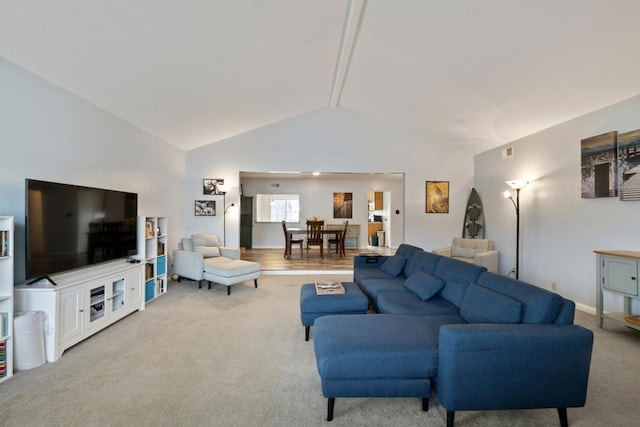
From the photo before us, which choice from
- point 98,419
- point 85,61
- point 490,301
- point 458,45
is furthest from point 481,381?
point 85,61

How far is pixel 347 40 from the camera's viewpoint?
344 cm

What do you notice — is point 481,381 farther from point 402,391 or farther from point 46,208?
point 46,208

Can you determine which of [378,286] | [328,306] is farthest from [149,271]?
[378,286]

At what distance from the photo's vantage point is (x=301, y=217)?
30.1 ft

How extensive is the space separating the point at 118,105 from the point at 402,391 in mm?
4191

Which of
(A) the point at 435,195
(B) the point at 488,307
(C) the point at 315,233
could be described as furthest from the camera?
(C) the point at 315,233

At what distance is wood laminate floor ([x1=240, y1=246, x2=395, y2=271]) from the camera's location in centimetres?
634

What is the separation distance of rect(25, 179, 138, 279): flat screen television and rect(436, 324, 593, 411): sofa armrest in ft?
10.7

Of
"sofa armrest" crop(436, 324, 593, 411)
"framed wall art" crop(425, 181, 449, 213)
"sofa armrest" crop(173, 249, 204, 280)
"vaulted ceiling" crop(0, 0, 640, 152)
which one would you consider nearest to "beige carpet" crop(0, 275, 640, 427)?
"sofa armrest" crop(436, 324, 593, 411)

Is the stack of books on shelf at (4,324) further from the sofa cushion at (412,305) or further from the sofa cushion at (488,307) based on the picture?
the sofa cushion at (488,307)

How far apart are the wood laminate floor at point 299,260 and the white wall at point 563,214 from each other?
321 centimetres

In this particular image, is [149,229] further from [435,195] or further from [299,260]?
[435,195]

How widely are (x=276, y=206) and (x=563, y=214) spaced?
7051 millimetres

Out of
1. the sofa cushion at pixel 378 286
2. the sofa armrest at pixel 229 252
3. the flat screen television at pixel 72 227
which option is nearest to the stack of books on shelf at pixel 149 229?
the flat screen television at pixel 72 227
